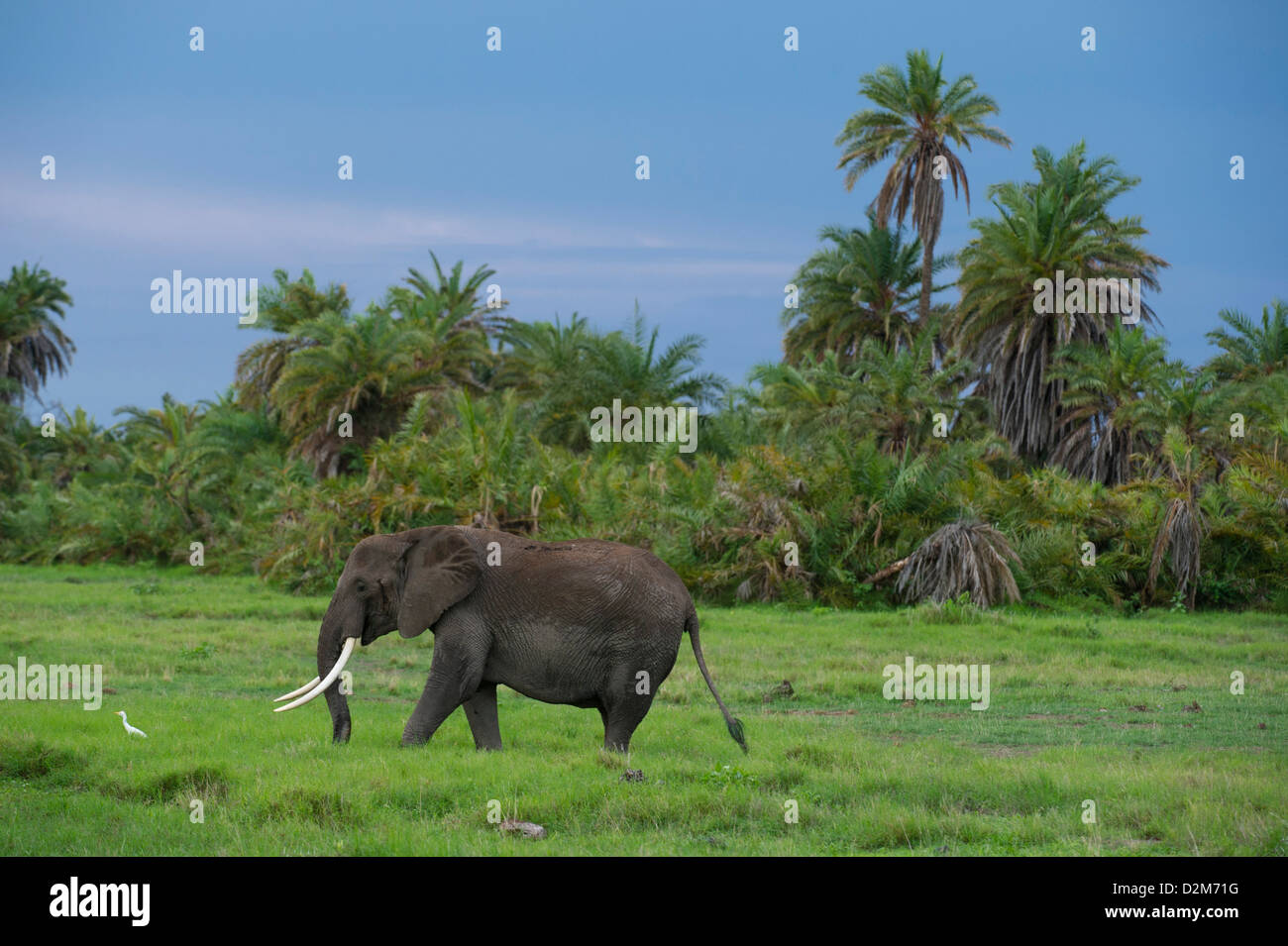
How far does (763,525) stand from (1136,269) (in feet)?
88.2

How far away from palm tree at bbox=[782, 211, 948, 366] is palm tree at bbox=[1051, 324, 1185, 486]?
879cm

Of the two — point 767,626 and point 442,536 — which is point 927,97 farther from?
point 442,536

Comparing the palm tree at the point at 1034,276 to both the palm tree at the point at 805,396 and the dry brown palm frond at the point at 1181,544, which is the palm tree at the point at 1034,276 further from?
the dry brown palm frond at the point at 1181,544

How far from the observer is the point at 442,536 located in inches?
406

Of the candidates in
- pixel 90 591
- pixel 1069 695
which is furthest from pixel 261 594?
pixel 1069 695

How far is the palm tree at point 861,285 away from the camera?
46.9 metres

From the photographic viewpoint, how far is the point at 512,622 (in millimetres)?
10180

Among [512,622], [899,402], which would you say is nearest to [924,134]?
[899,402]

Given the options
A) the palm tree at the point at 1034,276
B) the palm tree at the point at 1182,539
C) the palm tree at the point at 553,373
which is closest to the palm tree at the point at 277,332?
the palm tree at the point at 553,373

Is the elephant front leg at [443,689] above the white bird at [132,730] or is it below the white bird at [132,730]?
above

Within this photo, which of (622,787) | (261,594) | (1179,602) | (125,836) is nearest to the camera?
(125,836)

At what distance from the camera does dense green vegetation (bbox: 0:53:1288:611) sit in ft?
75.6

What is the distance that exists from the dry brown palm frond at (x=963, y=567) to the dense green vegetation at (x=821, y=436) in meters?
0.07

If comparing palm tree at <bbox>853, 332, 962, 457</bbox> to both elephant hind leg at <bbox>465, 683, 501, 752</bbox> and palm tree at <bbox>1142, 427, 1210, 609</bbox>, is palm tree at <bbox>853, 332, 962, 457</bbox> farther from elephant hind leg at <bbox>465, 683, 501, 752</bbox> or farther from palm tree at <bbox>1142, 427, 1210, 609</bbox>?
elephant hind leg at <bbox>465, 683, 501, 752</bbox>
